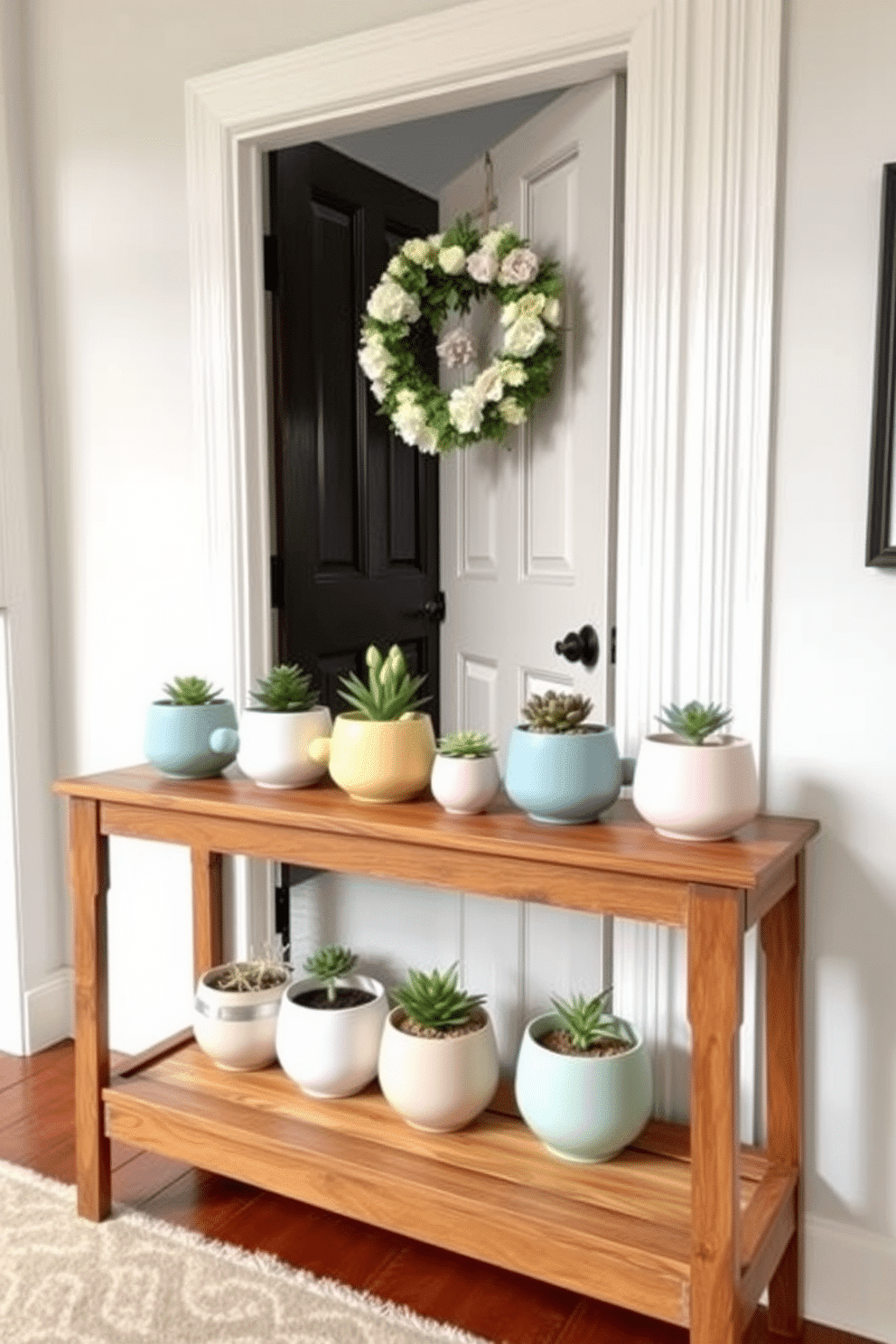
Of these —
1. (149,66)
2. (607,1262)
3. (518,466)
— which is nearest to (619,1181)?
(607,1262)

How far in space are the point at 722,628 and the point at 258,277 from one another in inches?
45.4

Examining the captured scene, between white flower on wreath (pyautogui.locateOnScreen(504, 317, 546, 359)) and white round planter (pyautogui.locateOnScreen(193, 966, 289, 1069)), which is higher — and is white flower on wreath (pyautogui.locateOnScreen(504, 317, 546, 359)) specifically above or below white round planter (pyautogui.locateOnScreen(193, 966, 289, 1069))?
above

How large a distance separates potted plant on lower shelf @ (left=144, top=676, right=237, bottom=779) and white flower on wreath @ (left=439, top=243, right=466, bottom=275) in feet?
2.97

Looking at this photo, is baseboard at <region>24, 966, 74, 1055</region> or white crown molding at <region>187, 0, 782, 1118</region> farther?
baseboard at <region>24, 966, 74, 1055</region>

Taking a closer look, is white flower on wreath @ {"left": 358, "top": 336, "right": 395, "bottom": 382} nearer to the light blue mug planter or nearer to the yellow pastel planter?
the yellow pastel planter

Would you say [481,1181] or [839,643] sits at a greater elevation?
[839,643]

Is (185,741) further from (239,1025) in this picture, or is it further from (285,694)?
(239,1025)

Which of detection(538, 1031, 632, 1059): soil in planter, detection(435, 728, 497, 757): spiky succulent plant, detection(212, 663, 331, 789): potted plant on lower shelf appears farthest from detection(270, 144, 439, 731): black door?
detection(538, 1031, 632, 1059): soil in planter

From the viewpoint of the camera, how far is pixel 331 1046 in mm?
1799

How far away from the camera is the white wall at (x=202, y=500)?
1.54 meters

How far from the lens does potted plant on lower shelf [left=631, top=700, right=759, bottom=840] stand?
143cm

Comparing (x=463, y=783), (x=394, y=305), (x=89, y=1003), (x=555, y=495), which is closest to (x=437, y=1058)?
(x=463, y=783)

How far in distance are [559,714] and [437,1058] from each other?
564 mm

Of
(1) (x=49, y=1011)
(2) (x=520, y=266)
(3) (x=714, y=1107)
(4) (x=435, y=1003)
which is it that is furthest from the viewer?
(1) (x=49, y=1011)
